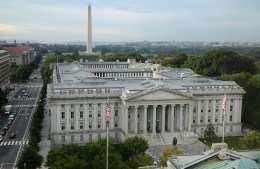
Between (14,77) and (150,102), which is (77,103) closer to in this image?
(150,102)

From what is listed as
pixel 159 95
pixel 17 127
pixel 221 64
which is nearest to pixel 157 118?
pixel 159 95

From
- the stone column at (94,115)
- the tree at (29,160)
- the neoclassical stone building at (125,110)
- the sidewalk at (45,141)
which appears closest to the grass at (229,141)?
the neoclassical stone building at (125,110)

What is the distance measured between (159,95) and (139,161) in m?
30.5

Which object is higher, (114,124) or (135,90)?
(135,90)

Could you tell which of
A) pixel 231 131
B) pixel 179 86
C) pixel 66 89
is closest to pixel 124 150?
pixel 66 89

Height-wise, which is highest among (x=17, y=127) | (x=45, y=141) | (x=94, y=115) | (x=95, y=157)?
(x=95, y=157)

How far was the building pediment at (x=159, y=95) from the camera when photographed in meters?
83.1

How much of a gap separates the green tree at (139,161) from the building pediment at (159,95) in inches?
1009

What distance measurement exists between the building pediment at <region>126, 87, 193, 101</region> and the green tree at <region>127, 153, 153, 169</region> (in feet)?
84.1

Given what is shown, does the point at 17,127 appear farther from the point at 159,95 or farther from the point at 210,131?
the point at 210,131

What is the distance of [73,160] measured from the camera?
172 feet

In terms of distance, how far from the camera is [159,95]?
3346 inches

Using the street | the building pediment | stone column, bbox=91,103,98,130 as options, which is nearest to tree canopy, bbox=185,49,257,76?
the building pediment

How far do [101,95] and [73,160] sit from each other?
33.8 m
